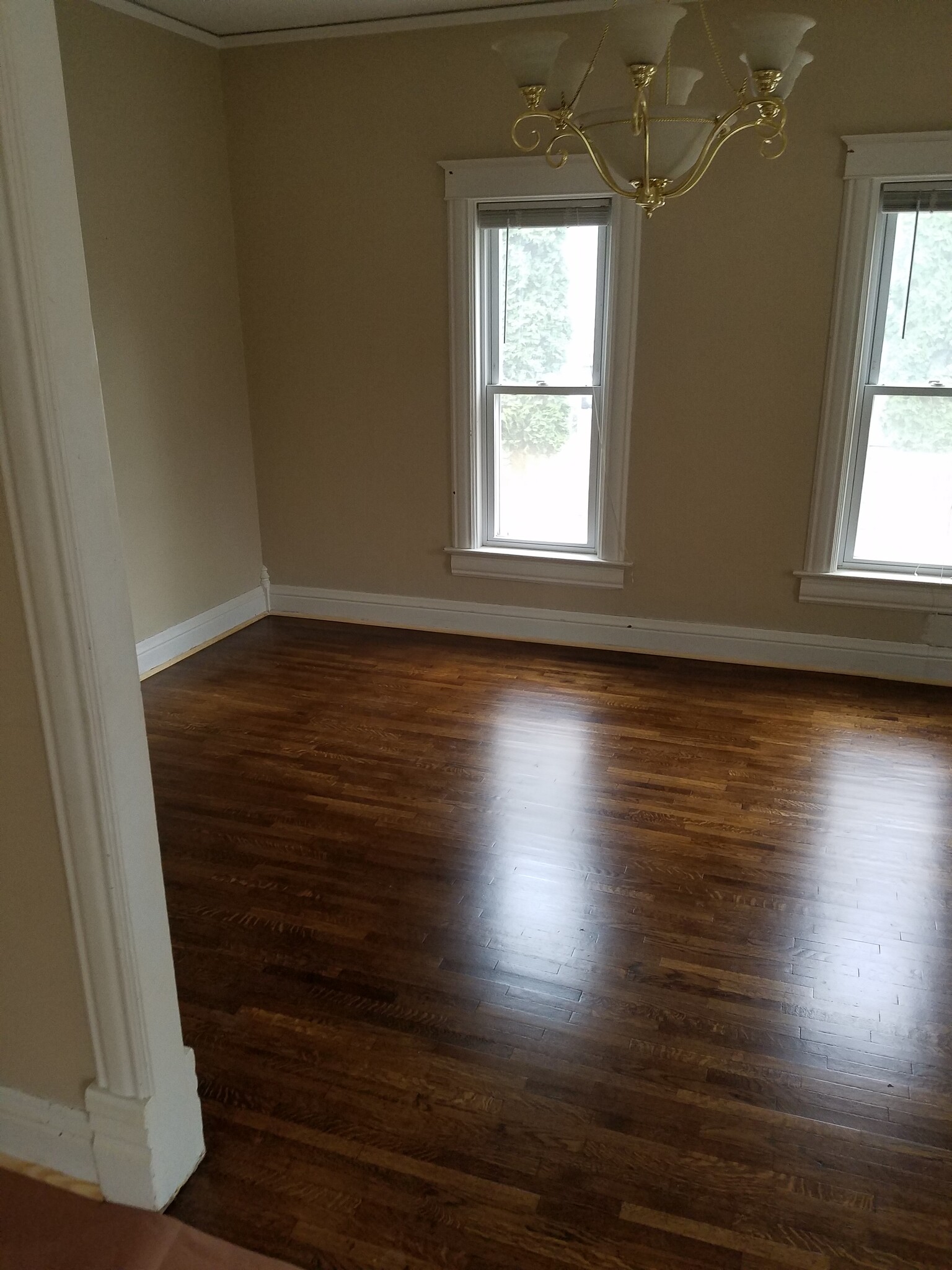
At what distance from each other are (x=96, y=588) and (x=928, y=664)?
400cm

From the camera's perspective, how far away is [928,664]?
4.40m

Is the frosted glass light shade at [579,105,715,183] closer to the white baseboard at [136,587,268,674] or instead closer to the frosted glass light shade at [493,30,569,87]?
the frosted glass light shade at [493,30,569,87]

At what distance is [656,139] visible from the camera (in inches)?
77.7

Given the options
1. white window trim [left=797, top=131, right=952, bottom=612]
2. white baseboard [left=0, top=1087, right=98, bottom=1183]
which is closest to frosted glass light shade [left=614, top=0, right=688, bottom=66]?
white baseboard [left=0, top=1087, right=98, bottom=1183]

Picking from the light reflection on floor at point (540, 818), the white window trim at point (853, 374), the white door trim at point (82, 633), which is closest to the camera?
the white door trim at point (82, 633)

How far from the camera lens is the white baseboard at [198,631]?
4.59m

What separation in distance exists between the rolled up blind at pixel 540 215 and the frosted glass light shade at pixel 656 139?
7.83 feet

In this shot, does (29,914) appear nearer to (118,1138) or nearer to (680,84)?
(118,1138)

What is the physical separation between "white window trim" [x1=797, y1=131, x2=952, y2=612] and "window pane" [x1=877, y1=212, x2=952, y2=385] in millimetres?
105

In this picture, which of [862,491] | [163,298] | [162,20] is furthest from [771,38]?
[162,20]

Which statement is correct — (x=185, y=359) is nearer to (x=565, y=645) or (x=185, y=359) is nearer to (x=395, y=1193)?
(x=565, y=645)

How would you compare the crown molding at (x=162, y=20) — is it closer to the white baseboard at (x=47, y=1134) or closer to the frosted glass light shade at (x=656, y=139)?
the frosted glass light shade at (x=656, y=139)

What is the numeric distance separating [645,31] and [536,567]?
315 cm

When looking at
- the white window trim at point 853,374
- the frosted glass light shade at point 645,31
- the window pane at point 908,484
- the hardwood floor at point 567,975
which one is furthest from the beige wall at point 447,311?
the frosted glass light shade at point 645,31
